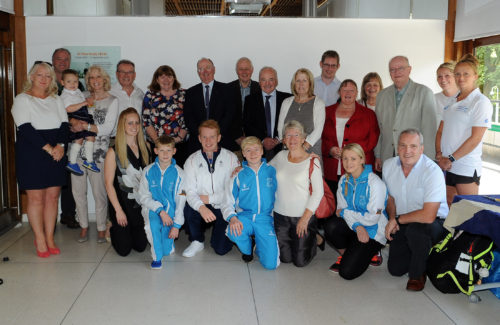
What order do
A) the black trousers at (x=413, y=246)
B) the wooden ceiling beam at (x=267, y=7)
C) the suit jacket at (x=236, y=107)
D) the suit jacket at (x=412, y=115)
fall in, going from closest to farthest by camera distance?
the black trousers at (x=413, y=246), the suit jacket at (x=412, y=115), the suit jacket at (x=236, y=107), the wooden ceiling beam at (x=267, y=7)

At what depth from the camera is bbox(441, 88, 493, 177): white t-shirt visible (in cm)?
353

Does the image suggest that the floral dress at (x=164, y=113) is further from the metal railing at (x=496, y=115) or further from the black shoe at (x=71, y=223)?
the metal railing at (x=496, y=115)

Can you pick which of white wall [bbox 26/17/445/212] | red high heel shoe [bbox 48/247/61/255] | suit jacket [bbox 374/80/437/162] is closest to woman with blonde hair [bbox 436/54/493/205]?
suit jacket [bbox 374/80/437/162]

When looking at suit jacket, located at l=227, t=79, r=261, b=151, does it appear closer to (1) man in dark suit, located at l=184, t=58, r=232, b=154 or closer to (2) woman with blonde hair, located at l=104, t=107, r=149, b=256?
(1) man in dark suit, located at l=184, t=58, r=232, b=154

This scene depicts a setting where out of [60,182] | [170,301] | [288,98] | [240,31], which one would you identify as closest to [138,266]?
[170,301]

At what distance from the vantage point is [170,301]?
2893mm

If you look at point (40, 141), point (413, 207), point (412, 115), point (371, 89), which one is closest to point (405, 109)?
point (412, 115)


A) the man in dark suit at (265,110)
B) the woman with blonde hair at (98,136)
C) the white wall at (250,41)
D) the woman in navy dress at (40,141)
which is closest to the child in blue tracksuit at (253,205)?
the man in dark suit at (265,110)

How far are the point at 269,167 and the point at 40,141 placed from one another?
1852 mm

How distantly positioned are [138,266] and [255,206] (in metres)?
1.05

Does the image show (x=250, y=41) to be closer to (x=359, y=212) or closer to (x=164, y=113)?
(x=164, y=113)

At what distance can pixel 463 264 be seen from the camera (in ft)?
9.60

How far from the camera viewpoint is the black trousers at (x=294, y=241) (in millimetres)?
3525

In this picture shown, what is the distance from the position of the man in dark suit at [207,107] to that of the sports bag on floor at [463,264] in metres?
2.23
